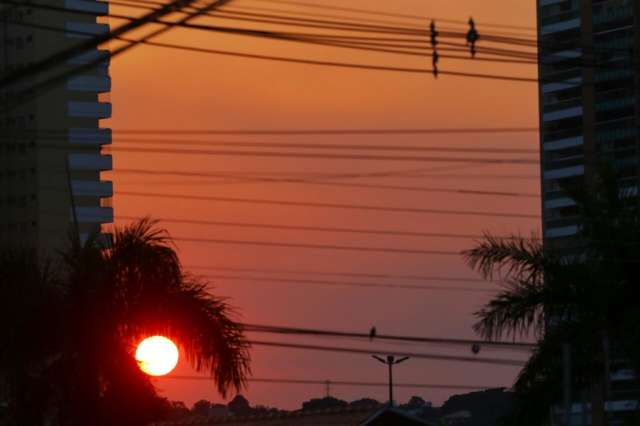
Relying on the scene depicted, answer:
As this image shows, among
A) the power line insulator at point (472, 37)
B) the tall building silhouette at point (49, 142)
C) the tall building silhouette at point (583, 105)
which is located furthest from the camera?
the tall building silhouette at point (583, 105)

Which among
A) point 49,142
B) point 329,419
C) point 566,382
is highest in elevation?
point 49,142

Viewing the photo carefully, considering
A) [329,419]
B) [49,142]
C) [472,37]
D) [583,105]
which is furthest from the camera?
[583,105]

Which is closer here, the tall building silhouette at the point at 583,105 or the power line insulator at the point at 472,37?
the power line insulator at the point at 472,37

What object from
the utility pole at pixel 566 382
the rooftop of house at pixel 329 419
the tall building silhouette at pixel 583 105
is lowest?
the rooftop of house at pixel 329 419

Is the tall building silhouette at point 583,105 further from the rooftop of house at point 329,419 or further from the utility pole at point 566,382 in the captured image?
the utility pole at point 566,382

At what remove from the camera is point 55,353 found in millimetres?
24297

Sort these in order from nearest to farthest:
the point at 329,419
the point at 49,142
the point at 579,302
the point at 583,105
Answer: the point at 579,302 < the point at 329,419 < the point at 49,142 < the point at 583,105

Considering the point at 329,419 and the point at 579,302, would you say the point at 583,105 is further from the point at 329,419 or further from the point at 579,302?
the point at 579,302

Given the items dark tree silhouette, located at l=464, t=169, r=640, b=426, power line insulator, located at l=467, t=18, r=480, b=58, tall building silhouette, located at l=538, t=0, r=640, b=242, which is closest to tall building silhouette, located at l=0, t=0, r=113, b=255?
tall building silhouette, located at l=538, t=0, r=640, b=242

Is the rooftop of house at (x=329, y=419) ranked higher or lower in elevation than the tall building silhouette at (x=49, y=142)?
lower

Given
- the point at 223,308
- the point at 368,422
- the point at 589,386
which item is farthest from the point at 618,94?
the point at 223,308

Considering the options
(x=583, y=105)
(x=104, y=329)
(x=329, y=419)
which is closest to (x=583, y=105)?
(x=583, y=105)

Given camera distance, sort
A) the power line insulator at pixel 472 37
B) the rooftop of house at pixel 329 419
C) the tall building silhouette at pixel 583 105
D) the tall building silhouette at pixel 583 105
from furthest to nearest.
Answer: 1. the tall building silhouette at pixel 583 105
2. the tall building silhouette at pixel 583 105
3. the rooftop of house at pixel 329 419
4. the power line insulator at pixel 472 37

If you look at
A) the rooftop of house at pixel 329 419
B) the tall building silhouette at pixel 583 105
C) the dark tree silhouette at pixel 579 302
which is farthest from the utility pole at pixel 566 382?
the tall building silhouette at pixel 583 105
